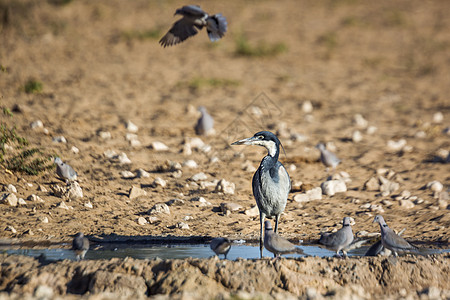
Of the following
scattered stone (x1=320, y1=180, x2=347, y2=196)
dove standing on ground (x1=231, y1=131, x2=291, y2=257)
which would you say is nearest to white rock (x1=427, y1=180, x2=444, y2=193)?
scattered stone (x1=320, y1=180, x2=347, y2=196)

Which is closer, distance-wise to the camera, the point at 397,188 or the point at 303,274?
the point at 303,274

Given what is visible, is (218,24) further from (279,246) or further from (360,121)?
(360,121)

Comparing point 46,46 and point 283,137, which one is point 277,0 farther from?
point 283,137

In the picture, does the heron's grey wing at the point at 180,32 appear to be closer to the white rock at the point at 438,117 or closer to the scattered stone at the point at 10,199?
the scattered stone at the point at 10,199

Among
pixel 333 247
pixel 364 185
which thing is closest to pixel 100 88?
pixel 364 185

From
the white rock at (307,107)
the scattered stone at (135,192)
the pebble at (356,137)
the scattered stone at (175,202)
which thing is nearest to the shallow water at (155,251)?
the scattered stone at (175,202)

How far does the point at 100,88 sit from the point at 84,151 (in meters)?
4.06

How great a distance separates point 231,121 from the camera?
12.3 meters

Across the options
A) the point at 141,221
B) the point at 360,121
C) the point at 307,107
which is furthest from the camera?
the point at 307,107

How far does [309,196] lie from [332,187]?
18.2 inches

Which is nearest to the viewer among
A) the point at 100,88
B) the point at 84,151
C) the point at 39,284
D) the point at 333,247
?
the point at 39,284

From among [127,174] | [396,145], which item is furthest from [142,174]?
[396,145]

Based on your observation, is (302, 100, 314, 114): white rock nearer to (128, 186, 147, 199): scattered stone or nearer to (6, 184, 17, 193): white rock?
(128, 186, 147, 199): scattered stone

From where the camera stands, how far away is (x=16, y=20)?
1717 cm
